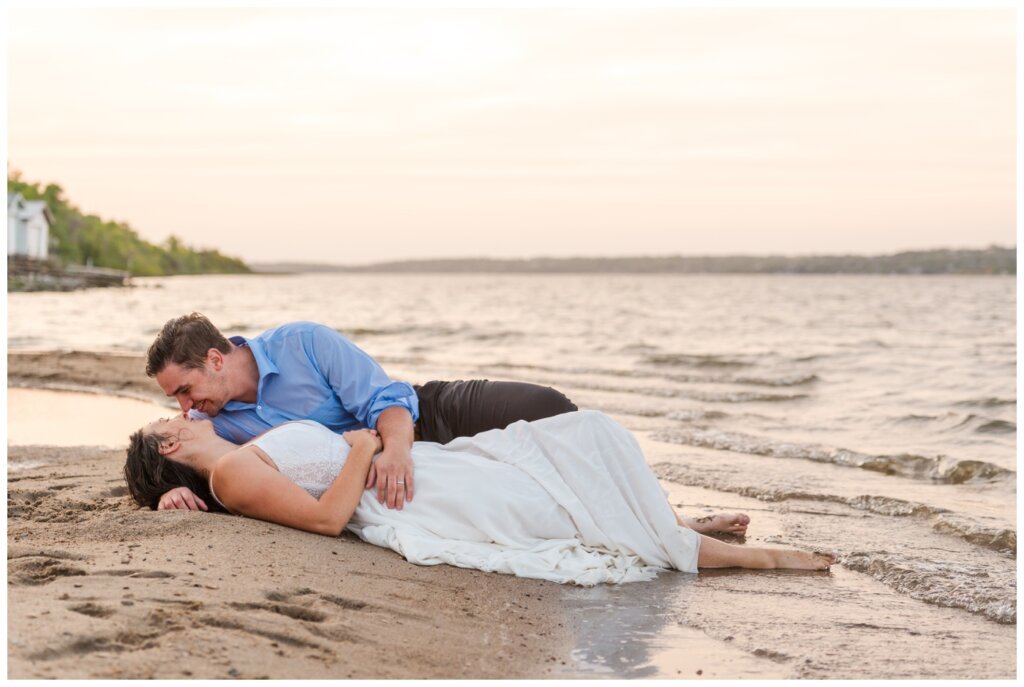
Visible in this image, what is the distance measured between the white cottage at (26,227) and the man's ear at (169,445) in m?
54.6

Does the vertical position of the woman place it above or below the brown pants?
below

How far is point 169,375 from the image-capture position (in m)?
5.07

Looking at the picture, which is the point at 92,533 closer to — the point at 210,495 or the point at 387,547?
the point at 210,495

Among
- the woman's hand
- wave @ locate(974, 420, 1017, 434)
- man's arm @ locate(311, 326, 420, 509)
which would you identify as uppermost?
man's arm @ locate(311, 326, 420, 509)

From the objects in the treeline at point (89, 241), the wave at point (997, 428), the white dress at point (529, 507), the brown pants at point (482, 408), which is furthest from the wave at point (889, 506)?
the treeline at point (89, 241)

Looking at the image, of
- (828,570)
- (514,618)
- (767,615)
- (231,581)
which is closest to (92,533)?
(231,581)

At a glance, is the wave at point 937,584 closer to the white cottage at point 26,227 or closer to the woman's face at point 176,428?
the woman's face at point 176,428

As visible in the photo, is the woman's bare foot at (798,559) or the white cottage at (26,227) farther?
the white cottage at (26,227)

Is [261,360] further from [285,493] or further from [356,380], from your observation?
[285,493]

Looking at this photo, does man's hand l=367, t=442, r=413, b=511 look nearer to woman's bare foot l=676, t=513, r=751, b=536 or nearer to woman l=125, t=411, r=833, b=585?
woman l=125, t=411, r=833, b=585

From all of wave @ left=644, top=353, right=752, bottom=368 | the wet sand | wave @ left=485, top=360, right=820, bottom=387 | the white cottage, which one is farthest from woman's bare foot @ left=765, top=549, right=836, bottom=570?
the white cottage

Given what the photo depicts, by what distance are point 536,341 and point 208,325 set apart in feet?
67.9

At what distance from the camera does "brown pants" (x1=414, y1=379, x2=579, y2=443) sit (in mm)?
5840

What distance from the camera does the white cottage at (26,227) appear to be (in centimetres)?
5601
